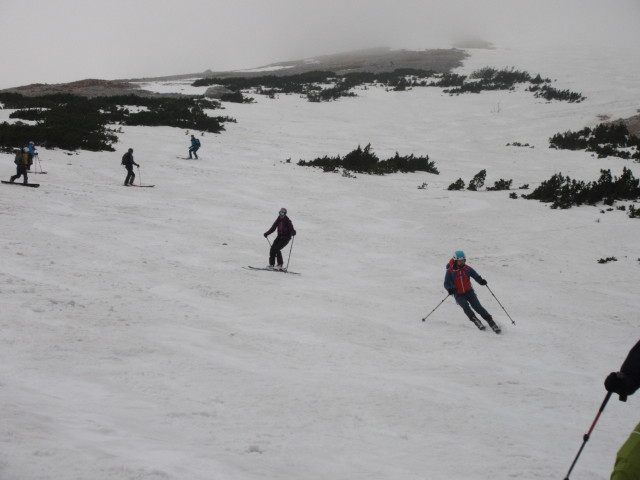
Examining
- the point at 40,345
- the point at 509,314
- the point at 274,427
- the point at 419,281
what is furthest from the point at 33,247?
the point at 509,314

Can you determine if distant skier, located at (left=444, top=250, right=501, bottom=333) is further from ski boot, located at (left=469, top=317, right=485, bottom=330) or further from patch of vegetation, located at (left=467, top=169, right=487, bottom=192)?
patch of vegetation, located at (left=467, top=169, right=487, bottom=192)

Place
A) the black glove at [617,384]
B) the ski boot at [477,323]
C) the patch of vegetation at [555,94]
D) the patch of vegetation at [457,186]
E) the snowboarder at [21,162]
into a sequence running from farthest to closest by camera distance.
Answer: the patch of vegetation at [555,94] < the patch of vegetation at [457,186] < the snowboarder at [21,162] < the ski boot at [477,323] < the black glove at [617,384]

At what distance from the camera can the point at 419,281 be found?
37.2 feet

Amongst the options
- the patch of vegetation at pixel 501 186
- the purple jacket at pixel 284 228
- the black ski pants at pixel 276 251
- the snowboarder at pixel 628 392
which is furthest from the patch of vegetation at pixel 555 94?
the snowboarder at pixel 628 392

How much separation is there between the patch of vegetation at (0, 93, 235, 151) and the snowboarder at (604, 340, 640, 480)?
21.6 metres

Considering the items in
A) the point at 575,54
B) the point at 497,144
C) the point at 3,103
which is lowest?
the point at 497,144

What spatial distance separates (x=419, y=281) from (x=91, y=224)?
26.6 feet

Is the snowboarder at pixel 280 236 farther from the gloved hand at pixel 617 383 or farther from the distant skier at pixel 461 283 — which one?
the gloved hand at pixel 617 383

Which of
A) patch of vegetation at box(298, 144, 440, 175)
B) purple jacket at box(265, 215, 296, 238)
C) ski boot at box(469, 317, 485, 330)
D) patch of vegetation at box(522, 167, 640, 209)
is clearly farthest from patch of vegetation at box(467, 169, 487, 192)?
ski boot at box(469, 317, 485, 330)

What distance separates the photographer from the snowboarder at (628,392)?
298 cm

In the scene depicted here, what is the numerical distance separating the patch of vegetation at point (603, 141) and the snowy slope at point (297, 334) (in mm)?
11120

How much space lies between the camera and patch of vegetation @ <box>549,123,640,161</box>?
1024 inches

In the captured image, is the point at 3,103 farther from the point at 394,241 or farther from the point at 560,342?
the point at 560,342

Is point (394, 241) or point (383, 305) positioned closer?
point (383, 305)
